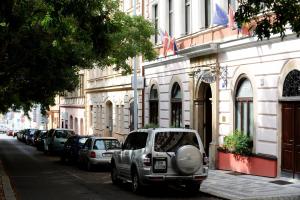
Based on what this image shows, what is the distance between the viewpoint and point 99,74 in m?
47.2

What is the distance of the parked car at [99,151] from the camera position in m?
22.9

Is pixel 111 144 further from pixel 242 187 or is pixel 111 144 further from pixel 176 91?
pixel 242 187

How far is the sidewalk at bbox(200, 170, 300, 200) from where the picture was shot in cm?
1480

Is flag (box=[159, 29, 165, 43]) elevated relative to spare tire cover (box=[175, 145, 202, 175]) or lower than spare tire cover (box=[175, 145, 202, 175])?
elevated

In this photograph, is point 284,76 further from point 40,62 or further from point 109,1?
point 40,62

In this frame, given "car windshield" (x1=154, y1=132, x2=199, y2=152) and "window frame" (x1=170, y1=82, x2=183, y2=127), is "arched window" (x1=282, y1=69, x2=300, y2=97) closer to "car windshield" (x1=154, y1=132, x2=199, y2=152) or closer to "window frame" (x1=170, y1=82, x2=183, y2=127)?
"car windshield" (x1=154, y1=132, x2=199, y2=152)

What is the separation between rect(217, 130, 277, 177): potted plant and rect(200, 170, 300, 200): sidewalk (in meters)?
0.31

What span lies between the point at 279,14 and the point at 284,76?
796 cm

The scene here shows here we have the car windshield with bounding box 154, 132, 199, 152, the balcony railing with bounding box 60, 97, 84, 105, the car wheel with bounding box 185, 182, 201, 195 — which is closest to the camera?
the car windshield with bounding box 154, 132, 199, 152

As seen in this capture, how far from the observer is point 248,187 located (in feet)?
54.0

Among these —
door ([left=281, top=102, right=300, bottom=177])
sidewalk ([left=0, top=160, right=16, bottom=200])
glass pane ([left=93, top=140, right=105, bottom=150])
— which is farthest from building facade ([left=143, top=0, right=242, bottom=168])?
sidewalk ([left=0, top=160, right=16, bottom=200])

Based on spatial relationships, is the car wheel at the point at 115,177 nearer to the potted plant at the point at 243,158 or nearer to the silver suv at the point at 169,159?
the silver suv at the point at 169,159

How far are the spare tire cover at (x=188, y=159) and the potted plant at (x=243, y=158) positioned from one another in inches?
167

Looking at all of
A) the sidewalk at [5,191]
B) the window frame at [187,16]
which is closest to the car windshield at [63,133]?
the window frame at [187,16]
